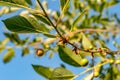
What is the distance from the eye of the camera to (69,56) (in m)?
1.52

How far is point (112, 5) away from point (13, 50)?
971 millimetres

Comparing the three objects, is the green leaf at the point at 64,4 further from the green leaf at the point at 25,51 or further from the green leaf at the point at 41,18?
the green leaf at the point at 25,51

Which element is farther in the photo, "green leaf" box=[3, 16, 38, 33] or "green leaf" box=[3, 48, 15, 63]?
"green leaf" box=[3, 48, 15, 63]

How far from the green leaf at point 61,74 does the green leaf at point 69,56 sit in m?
0.05

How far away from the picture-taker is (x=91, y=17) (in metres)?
3.07

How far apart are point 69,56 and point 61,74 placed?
0.09 meters

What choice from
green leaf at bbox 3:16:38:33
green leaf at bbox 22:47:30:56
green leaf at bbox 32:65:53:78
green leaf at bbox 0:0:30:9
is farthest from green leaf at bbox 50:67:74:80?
green leaf at bbox 22:47:30:56

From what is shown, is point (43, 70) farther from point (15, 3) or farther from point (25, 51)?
point (25, 51)

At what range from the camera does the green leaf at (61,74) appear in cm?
145

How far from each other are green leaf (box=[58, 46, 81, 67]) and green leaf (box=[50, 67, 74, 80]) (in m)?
0.05

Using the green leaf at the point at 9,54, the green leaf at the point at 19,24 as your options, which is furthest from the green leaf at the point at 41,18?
the green leaf at the point at 9,54

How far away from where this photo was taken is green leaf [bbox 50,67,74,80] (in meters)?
1.45

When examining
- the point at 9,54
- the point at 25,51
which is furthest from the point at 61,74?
the point at 25,51

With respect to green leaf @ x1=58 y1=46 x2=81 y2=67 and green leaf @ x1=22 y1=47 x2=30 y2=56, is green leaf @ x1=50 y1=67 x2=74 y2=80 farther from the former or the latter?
green leaf @ x1=22 y1=47 x2=30 y2=56
